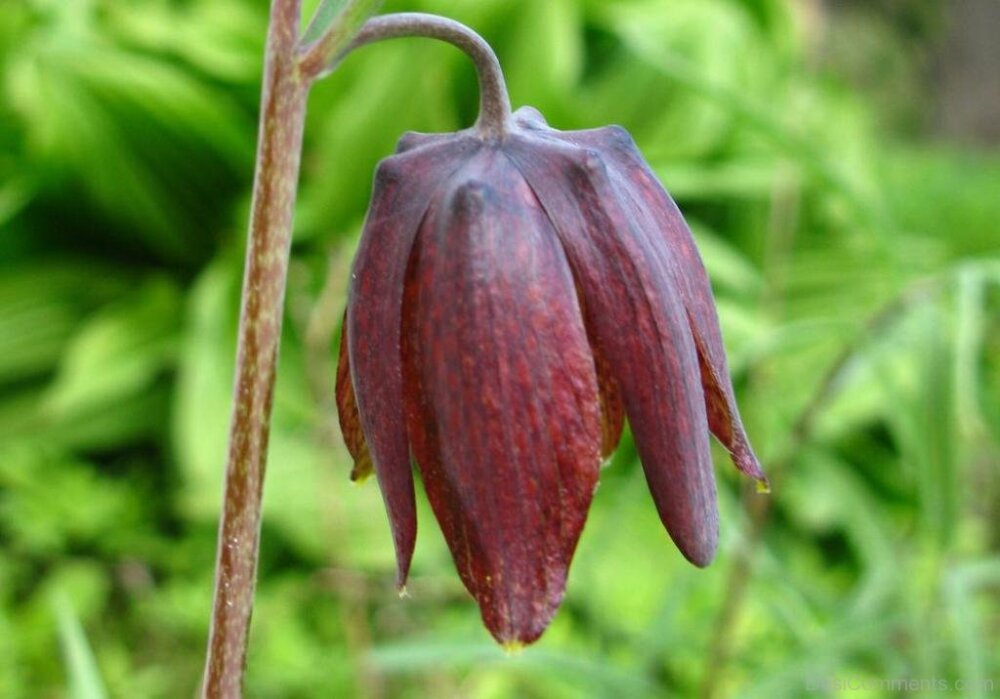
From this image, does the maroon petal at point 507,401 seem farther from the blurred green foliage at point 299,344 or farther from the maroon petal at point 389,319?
the blurred green foliage at point 299,344

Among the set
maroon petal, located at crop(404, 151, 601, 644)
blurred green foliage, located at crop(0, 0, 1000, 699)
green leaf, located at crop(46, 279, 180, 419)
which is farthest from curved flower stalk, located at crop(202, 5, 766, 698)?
green leaf, located at crop(46, 279, 180, 419)

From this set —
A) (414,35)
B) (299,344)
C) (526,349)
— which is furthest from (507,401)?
(299,344)

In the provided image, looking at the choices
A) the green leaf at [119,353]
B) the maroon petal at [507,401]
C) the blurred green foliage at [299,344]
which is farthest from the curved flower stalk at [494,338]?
the green leaf at [119,353]

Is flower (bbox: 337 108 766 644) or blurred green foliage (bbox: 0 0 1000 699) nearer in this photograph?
flower (bbox: 337 108 766 644)

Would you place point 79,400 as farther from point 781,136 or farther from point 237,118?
point 781,136

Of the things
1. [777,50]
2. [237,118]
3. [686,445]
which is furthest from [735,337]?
[777,50]

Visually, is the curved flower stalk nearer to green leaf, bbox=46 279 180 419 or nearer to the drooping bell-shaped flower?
the drooping bell-shaped flower
